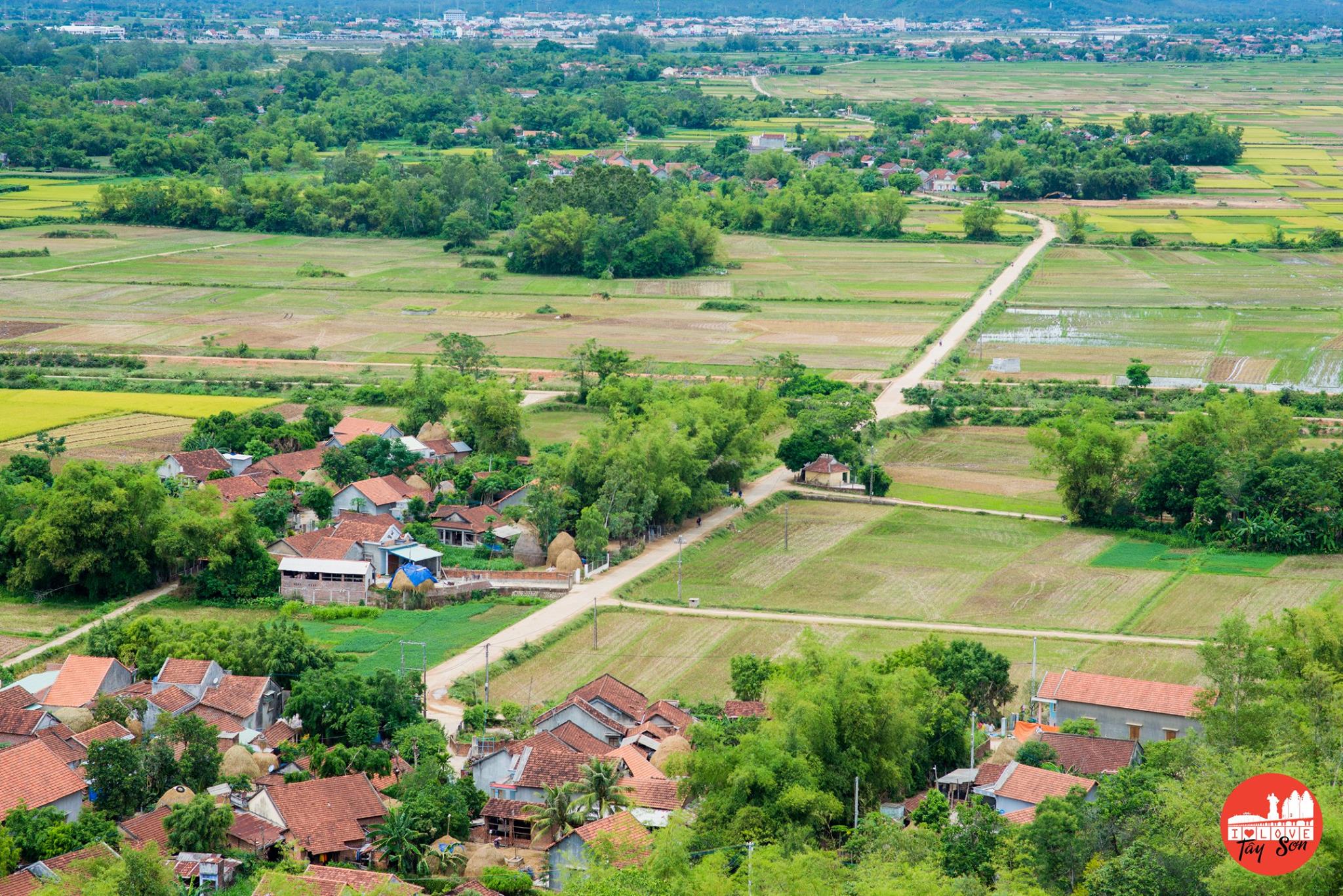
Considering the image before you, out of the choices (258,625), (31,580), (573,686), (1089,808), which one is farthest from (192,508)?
(1089,808)

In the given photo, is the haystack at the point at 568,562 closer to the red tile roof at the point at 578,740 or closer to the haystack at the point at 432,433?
the red tile roof at the point at 578,740

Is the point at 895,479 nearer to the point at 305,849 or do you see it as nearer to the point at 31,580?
the point at 31,580

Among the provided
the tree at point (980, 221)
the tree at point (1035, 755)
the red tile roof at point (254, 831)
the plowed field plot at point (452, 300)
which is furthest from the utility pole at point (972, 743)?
the tree at point (980, 221)

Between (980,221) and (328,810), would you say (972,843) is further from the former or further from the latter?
(980,221)

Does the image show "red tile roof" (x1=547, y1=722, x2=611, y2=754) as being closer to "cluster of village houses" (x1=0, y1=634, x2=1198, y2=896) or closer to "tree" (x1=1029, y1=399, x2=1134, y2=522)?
"cluster of village houses" (x1=0, y1=634, x2=1198, y2=896)

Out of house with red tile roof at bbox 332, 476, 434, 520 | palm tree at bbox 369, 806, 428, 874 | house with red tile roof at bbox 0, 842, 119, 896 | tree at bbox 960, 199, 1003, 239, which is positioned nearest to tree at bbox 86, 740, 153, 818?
house with red tile roof at bbox 0, 842, 119, 896
